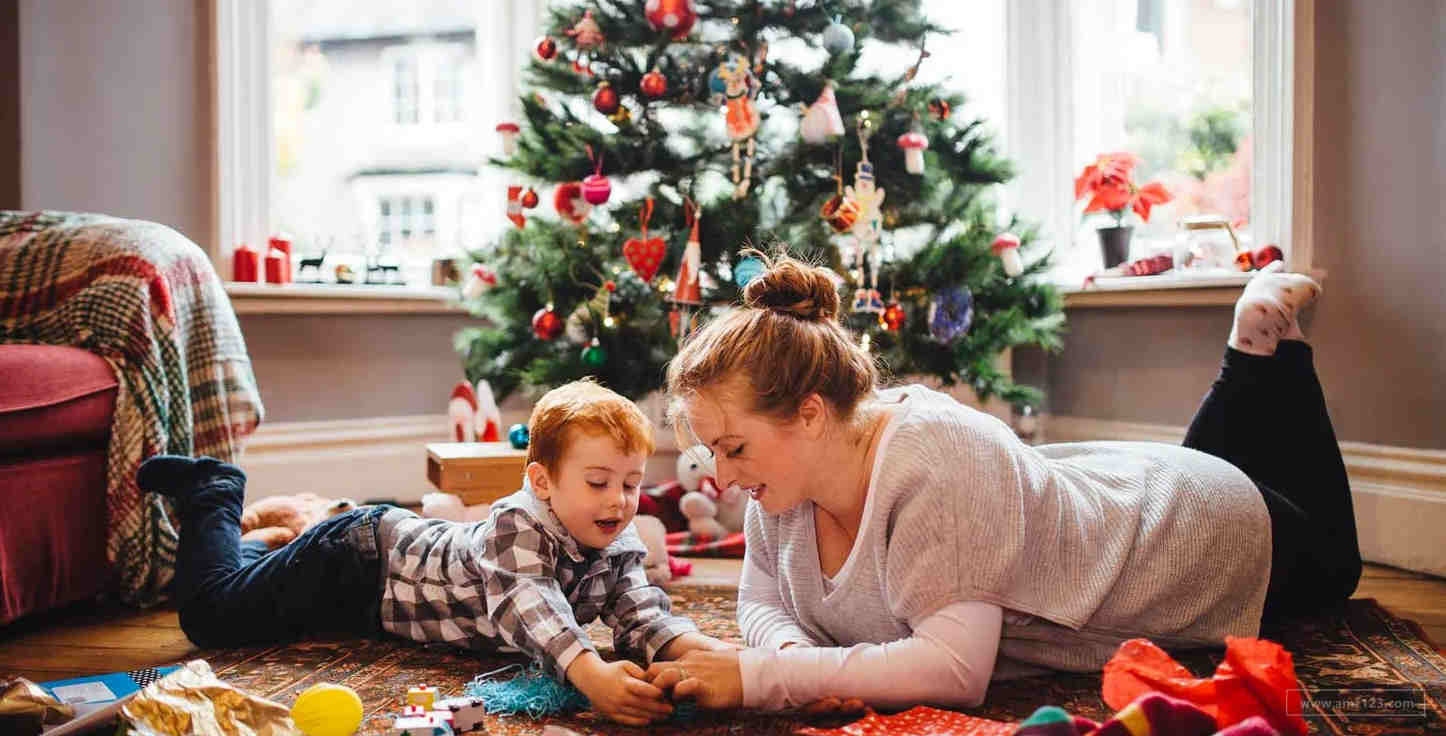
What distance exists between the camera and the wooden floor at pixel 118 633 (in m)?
1.89

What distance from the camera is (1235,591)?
176 centimetres

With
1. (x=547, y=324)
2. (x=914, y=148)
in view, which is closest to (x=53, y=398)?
(x=547, y=324)

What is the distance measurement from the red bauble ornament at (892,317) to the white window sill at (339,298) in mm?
1209

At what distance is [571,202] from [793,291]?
1.50 meters

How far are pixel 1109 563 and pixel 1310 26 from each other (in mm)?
1762

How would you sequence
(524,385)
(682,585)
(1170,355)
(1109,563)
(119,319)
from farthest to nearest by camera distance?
(1170,355), (524,385), (682,585), (119,319), (1109,563)

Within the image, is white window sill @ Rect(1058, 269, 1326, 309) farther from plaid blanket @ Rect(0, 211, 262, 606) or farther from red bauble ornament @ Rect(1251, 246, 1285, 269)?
plaid blanket @ Rect(0, 211, 262, 606)

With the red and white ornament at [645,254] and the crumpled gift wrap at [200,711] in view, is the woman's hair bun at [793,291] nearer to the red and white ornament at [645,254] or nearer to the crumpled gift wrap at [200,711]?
the crumpled gift wrap at [200,711]

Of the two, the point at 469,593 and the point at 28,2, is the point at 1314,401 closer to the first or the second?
the point at 469,593

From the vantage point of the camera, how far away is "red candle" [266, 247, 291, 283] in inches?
134

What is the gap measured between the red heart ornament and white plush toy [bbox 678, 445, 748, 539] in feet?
1.45

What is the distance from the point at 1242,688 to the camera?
1330 millimetres

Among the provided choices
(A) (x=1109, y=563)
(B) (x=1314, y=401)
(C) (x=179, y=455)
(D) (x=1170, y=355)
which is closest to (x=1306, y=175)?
(D) (x=1170, y=355)

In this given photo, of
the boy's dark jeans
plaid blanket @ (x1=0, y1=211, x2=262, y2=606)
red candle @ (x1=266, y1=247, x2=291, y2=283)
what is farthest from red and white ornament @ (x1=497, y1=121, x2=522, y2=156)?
the boy's dark jeans
